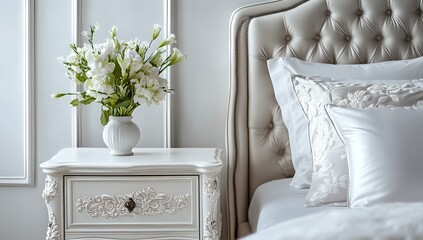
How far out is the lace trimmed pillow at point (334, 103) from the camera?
2301 mm

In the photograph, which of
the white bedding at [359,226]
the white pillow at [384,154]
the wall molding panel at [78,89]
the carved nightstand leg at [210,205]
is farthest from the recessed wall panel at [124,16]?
the white bedding at [359,226]

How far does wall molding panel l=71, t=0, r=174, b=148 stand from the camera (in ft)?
9.91

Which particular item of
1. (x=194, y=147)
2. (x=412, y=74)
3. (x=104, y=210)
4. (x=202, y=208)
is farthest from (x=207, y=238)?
(x=412, y=74)

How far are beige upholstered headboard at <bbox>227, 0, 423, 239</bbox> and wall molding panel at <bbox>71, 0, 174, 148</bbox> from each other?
274mm

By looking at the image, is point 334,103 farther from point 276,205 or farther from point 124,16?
point 124,16

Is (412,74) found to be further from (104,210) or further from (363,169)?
(104,210)

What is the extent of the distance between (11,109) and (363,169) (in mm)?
1618

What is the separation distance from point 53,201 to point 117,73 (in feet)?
1.68

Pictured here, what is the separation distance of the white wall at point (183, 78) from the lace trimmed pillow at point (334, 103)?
55 centimetres

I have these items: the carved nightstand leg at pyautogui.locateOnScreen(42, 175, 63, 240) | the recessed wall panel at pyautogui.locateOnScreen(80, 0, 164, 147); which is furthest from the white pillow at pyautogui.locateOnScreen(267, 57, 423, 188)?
the carved nightstand leg at pyautogui.locateOnScreen(42, 175, 63, 240)

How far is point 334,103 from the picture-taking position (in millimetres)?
2451

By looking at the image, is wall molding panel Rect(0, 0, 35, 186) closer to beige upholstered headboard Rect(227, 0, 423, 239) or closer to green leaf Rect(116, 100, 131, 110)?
green leaf Rect(116, 100, 131, 110)

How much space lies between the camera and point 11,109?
10.1 ft

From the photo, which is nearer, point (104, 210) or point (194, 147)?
point (104, 210)
